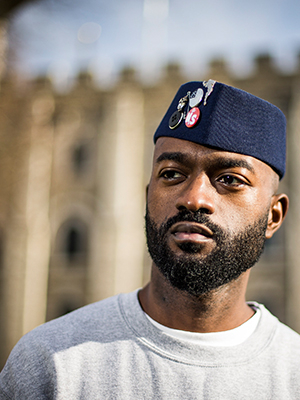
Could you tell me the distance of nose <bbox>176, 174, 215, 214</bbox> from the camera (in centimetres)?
158

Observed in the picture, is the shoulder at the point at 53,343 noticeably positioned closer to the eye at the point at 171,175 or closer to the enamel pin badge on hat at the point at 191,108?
the eye at the point at 171,175

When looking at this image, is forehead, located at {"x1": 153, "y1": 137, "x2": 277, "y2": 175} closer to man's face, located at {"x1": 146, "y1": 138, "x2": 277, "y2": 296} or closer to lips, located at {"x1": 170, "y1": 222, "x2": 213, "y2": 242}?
man's face, located at {"x1": 146, "y1": 138, "x2": 277, "y2": 296}

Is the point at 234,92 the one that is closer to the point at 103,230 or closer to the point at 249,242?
the point at 249,242

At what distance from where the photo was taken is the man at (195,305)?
156cm

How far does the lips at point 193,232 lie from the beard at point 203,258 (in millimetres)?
17

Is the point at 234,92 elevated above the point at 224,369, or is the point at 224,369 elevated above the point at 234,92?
the point at 234,92

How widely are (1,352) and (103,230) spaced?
247 inches

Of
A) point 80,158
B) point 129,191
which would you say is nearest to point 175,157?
point 129,191

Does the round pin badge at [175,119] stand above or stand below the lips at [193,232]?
above

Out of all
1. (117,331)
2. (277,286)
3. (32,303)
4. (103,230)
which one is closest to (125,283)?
(103,230)

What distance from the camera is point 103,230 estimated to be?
15.2m

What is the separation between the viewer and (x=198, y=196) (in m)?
1.59

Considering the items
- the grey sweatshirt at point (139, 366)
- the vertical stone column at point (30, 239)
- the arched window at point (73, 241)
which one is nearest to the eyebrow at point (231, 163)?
the grey sweatshirt at point (139, 366)

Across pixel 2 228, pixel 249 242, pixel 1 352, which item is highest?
pixel 249 242
